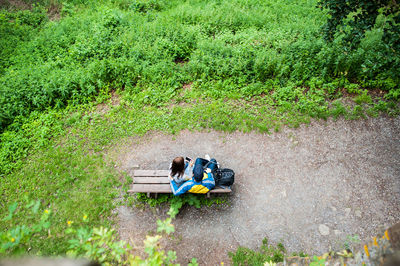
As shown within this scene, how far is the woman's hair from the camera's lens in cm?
576

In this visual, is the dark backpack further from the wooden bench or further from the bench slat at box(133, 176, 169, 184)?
the bench slat at box(133, 176, 169, 184)

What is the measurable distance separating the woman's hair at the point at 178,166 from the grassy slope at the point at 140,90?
6.88 feet

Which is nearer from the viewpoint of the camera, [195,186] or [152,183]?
[195,186]

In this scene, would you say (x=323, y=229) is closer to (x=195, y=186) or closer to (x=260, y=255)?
(x=260, y=255)

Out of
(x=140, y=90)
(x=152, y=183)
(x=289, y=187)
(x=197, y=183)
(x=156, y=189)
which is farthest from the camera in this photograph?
(x=140, y=90)

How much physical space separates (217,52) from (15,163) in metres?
7.76

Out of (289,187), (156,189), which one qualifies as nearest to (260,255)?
(289,187)

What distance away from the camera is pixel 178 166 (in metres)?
5.79

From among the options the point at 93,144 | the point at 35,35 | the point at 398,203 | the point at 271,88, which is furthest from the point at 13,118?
the point at 398,203

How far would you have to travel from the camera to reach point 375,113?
318 inches

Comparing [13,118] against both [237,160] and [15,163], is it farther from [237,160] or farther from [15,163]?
[237,160]

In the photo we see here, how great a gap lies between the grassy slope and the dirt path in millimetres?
543

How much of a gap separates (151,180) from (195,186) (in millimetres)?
1178

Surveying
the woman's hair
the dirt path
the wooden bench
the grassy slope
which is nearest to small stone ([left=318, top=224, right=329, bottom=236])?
the dirt path
